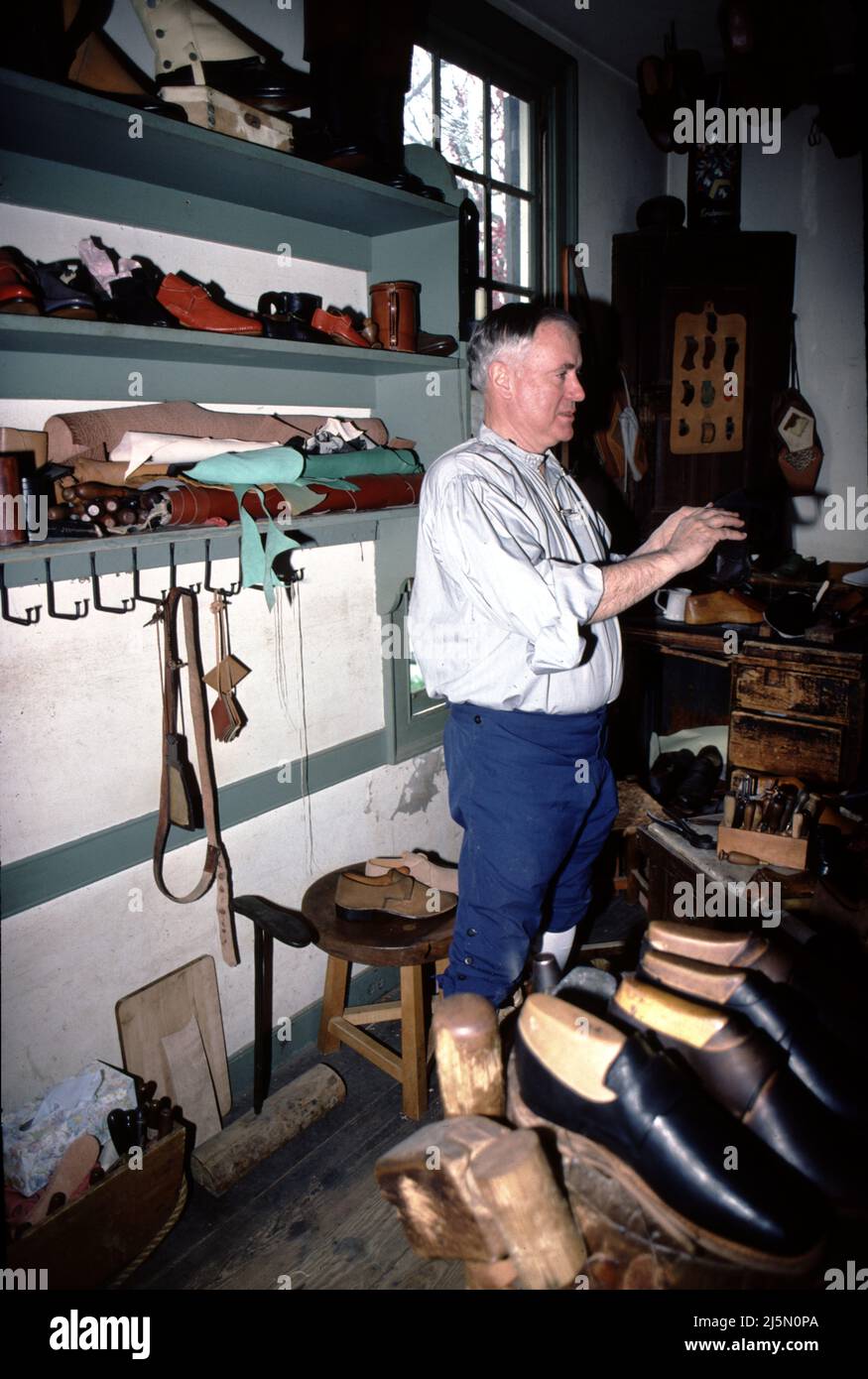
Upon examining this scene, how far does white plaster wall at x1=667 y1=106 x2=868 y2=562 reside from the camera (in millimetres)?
4773

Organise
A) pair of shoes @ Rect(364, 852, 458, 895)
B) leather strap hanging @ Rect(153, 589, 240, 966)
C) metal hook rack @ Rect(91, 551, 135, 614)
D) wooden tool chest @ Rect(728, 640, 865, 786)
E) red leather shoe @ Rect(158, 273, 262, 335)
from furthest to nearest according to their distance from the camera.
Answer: wooden tool chest @ Rect(728, 640, 865, 786) → pair of shoes @ Rect(364, 852, 458, 895) → leather strap hanging @ Rect(153, 589, 240, 966) → metal hook rack @ Rect(91, 551, 135, 614) → red leather shoe @ Rect(158, 273, 262, 335)

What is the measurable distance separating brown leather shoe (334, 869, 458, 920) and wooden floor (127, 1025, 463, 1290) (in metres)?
0.68

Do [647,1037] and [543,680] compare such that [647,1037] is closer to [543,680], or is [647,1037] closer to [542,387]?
[543,680]

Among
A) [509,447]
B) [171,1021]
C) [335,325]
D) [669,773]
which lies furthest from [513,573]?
[669,773]

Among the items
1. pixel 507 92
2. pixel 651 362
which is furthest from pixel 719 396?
pixel 507 92

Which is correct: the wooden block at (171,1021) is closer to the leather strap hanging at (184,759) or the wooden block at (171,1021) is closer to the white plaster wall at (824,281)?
the leather strap hanging at (184,759)

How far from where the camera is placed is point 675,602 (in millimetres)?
3674

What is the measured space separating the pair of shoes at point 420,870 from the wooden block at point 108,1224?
98cm

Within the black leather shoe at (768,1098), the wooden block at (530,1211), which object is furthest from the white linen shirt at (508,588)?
the wooden block at (530,1211)

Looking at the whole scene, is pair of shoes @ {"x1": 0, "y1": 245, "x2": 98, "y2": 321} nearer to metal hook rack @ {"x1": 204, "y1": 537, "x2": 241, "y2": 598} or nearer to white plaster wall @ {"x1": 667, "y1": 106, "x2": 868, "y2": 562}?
metal hook rack @ {"x1": 204, "y1": 537, "x2": 241, "y2": 598}

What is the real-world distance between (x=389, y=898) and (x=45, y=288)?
1899 millimetres

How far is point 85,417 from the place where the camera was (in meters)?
2.03

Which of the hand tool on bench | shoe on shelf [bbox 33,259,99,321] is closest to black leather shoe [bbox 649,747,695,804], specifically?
the hand tool on bench
